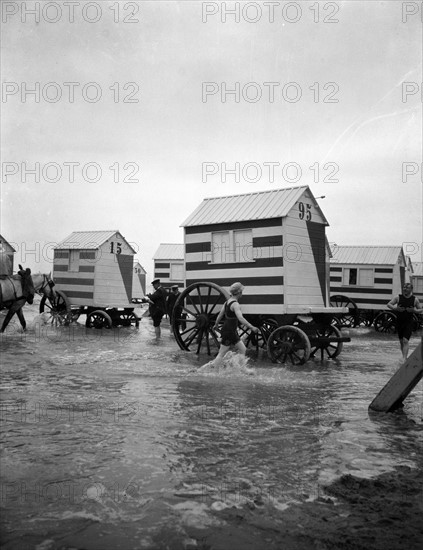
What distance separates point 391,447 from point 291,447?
111 cm

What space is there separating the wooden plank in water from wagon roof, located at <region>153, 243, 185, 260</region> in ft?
107

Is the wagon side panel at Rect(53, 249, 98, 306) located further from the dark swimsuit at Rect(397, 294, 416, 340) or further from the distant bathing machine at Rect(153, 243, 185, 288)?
the distant bathing machine at Rect(153, 243, 185, 288)

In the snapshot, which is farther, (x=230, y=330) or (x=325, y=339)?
(x=325, y=339)

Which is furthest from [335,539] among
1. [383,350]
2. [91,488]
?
[383,350]

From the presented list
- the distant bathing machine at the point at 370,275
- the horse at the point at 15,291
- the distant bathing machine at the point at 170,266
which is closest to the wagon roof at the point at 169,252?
the distant bathing machine at the point at 170,266

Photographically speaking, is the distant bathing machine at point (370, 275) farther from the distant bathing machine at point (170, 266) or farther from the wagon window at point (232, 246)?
the wagon window at point (232, 246)

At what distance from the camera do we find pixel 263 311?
1318cm

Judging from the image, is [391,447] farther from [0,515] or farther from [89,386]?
[89,386]

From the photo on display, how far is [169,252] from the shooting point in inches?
1598

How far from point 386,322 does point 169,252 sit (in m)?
19.3

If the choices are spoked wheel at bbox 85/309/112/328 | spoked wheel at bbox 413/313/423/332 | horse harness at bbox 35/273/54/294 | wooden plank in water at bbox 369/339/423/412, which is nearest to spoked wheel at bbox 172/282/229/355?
wooden plank in water at bbox 369/339/423/412

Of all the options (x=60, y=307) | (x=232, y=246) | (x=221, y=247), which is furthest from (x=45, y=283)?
(x=232, y=246)

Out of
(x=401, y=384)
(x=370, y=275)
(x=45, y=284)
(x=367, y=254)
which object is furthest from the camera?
(x=367, y=254)

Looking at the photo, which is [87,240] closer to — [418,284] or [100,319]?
[100,319]
